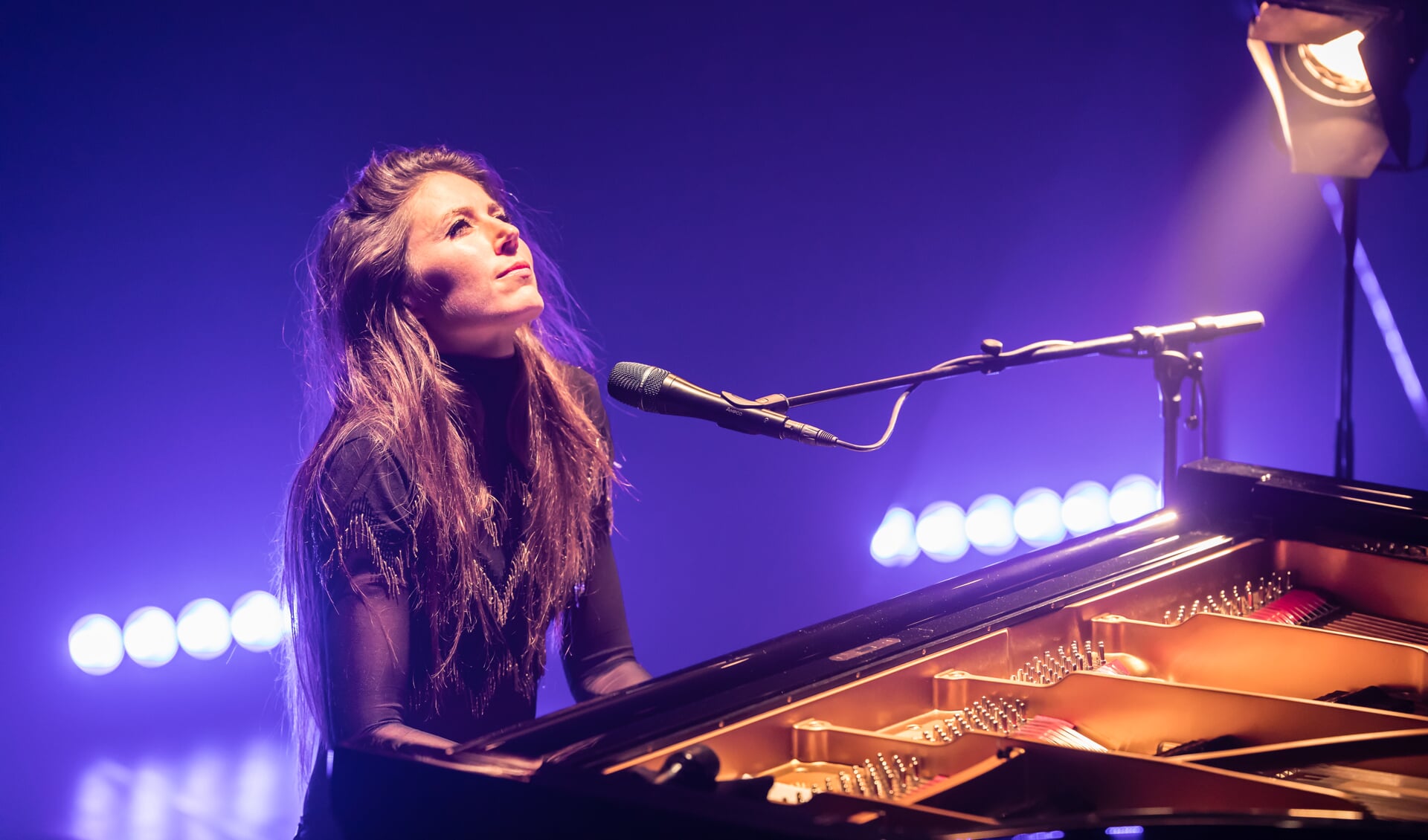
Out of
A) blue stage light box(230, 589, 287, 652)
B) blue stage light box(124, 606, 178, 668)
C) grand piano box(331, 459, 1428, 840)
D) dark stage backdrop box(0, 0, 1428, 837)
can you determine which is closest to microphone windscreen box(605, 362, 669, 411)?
grand piano box(331, 459, 1428, 840)

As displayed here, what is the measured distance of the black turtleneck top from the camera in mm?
1631

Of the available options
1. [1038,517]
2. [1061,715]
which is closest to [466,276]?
[1061,715]

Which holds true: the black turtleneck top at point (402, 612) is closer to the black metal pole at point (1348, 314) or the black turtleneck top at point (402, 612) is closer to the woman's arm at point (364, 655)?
the woman's arm at point (364, 655)

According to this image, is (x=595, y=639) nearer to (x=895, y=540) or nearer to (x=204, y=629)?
(x=204, y=629)

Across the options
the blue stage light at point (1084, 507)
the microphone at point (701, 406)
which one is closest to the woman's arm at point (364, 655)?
the microphone at point (701, 406)

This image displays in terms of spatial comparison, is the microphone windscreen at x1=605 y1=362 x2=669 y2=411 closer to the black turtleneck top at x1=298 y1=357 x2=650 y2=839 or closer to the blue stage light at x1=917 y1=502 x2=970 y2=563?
the black turtleneck top at x1=298 y1=357 x2=650 y2=839

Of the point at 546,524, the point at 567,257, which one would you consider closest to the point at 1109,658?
the point at 546,524

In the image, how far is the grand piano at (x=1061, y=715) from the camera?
1.00 metres

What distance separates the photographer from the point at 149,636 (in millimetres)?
3182

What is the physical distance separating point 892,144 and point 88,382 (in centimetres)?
282

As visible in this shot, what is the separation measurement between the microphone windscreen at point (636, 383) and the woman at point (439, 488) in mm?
423

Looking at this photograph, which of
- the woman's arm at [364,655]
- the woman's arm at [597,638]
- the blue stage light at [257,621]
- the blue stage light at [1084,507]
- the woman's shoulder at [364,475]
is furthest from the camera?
the blue stage light at [1084,507]

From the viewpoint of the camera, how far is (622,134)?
144 inches

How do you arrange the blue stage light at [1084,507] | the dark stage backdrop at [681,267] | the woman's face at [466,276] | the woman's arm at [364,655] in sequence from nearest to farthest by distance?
the woman's arm at [364,655] → the woman's face at [466,276] → the dark stage backdrop at [681,267] → the blue stage light at [1084,507]
